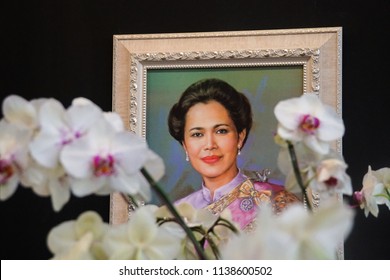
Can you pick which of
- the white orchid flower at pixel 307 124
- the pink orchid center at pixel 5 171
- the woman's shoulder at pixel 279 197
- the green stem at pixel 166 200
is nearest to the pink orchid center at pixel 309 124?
the white orchid flower at pixel 307 124

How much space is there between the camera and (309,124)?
457mm

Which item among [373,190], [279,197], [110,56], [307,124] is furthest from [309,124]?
[110,56]

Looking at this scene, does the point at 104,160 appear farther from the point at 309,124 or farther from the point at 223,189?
the point at 223,189

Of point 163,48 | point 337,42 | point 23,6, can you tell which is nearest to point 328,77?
point 337,42

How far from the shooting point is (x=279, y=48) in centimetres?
176

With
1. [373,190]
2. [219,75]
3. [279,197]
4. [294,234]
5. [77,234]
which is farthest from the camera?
[219,75]

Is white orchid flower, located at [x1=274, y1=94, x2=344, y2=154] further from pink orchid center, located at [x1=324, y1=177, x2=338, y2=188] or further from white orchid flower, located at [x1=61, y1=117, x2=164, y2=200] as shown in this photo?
white orchid flower, located at [x1=61, y1=117, x2=164, y2=200]

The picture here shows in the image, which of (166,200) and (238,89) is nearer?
(166,200)

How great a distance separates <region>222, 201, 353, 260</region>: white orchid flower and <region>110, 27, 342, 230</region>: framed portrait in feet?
4.66

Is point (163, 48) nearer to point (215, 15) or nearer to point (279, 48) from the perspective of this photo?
point (215, 15)

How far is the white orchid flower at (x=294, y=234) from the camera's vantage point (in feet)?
0.94

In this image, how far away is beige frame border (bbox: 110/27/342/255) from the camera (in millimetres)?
1741

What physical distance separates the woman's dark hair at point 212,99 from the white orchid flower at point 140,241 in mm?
1370

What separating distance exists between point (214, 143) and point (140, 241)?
1366mm
